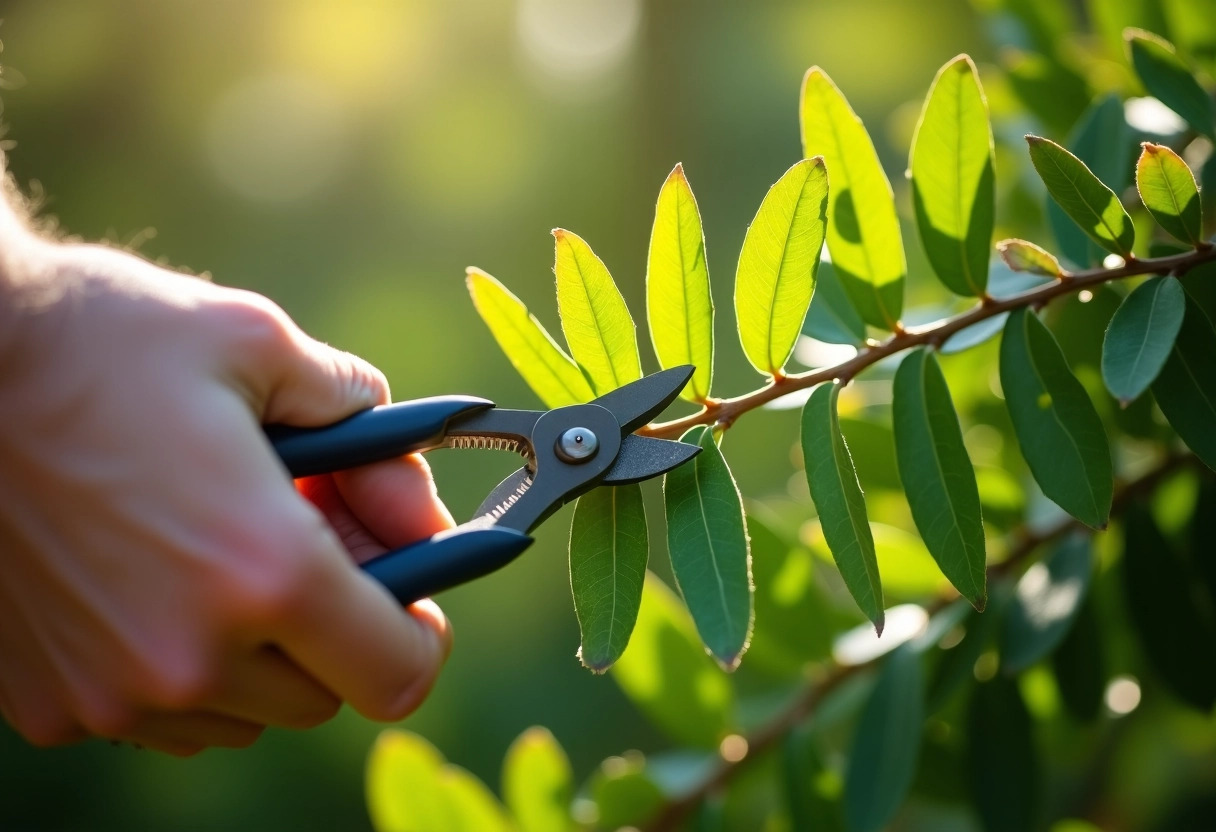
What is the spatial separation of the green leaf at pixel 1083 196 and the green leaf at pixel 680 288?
0.53 ft

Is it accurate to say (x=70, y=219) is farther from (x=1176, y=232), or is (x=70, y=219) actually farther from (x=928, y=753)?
(x=1176, y=232)

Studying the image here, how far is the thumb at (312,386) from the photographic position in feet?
1.55

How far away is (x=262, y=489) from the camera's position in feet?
1.35

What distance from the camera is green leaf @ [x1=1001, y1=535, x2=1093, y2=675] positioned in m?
0.60

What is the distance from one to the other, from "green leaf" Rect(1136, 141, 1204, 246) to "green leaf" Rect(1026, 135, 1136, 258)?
1 centimetres

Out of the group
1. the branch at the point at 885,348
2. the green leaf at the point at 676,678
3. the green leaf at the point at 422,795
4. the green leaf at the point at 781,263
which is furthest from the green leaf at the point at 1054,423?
the green leaf at the point at 422,795

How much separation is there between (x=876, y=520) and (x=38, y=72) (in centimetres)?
161

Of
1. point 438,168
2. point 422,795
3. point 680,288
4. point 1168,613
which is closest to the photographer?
point 680,288

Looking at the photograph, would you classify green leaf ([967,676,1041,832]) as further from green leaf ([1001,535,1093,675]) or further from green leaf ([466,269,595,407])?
green leaf ([466,269,595,407])

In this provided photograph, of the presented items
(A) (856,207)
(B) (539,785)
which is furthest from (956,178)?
(B) (539,785)

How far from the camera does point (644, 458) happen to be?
499 millimetres

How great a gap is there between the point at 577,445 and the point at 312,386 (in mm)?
138

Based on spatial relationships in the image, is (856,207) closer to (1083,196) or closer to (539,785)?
(1083,196)

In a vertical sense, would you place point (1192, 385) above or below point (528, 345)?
below
